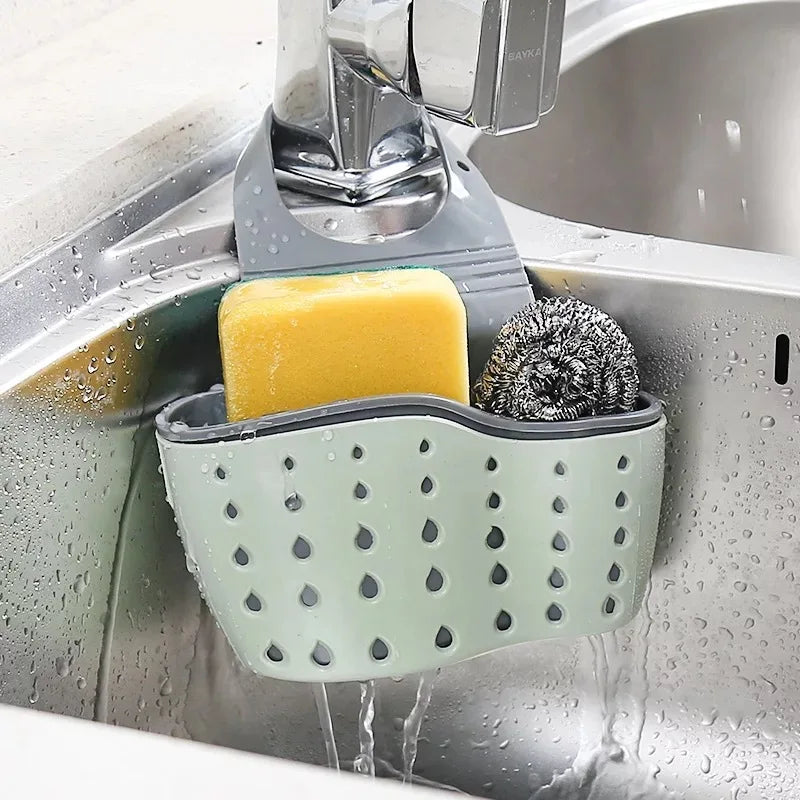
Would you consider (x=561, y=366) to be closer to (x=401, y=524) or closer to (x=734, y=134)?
(x=401, y=524)

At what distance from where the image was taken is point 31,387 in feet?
1.63

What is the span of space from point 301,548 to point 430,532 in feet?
0.20

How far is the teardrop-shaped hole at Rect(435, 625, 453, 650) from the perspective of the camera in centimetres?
54

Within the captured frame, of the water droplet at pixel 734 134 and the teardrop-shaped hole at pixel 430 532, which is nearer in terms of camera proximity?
the teardrop-shaped hole at pixel 430 532

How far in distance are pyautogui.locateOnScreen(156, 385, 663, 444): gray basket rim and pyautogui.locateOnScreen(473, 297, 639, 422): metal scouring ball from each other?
0.01m

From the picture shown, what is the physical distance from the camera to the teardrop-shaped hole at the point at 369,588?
52 centimetres

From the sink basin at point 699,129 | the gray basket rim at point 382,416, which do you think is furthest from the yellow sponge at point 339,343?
the sink basin at point 699,129

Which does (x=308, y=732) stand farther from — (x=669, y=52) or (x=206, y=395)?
(x=669, y=52)

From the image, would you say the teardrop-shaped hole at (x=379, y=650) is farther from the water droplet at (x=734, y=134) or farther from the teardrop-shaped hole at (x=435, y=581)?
the water droplet at (x=734, y=134)

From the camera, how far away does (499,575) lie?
21.7 inches

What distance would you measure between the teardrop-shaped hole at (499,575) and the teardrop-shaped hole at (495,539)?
10mm

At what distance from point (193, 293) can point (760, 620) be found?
345mm

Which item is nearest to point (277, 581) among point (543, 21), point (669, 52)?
point (543, 21)

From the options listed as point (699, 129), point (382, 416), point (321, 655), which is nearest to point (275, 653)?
point (321, 655)
